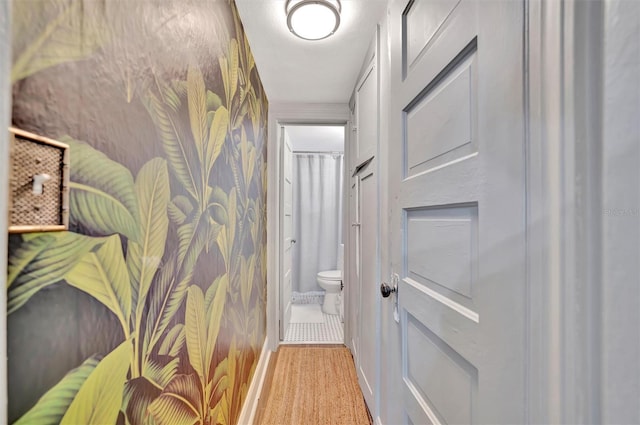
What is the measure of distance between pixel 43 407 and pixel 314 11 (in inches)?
61.6

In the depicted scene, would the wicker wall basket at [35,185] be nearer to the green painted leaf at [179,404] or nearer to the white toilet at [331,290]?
the green painted leaf at [179,404]

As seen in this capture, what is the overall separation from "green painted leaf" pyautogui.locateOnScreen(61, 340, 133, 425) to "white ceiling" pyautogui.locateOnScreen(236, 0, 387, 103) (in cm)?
150

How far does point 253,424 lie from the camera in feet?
4.97

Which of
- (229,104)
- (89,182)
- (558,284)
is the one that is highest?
(229,104)

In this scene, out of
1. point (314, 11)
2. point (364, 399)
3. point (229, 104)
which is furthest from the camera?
point (364, 399)

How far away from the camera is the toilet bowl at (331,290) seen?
3.25 m

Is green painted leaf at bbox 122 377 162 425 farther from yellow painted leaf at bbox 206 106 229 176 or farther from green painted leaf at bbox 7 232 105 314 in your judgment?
yellow painted leaf at bbox 206 106 229 176

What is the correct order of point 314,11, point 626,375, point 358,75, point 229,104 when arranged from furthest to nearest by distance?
point 358,75, point 314,11, point 229,104, point 626,375

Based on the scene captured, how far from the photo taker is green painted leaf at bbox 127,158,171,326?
557mm

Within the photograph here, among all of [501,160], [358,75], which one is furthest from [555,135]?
[358,75]

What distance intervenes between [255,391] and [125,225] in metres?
1.59

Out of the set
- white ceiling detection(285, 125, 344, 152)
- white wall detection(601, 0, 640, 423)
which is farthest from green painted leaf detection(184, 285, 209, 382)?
white ceiling detection(285, 125, 344, 152)

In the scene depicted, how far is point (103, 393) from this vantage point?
465 mm

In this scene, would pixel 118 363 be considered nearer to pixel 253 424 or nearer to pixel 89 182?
pixel 89 182
